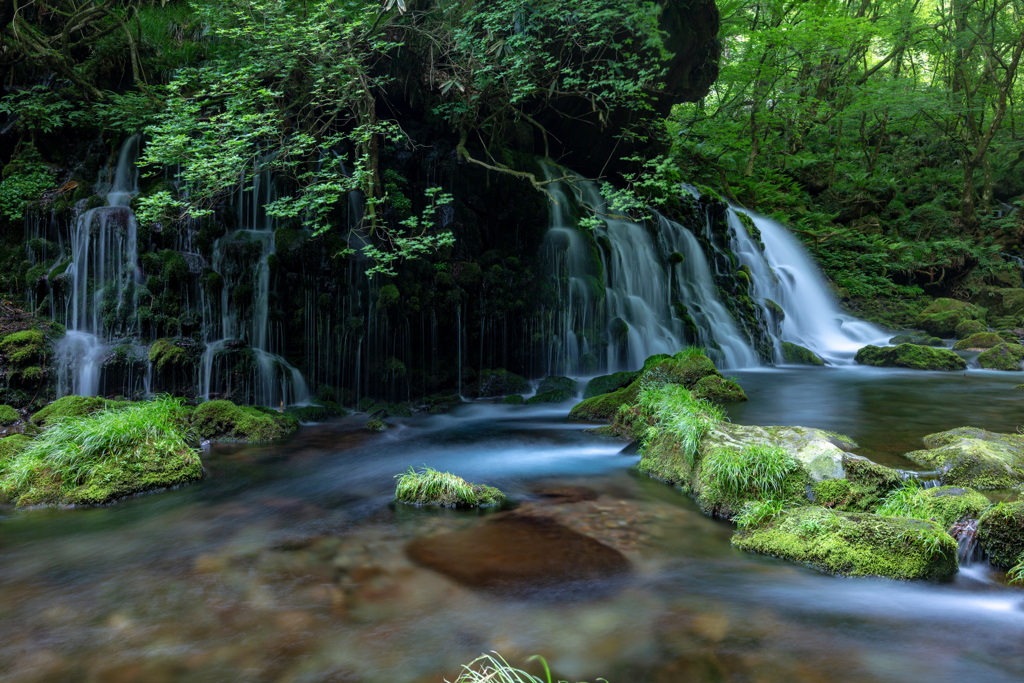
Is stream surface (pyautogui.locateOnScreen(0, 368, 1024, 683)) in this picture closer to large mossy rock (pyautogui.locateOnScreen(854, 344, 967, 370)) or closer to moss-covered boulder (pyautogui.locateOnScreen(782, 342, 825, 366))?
large mossy rock (pyautogui.locateOnScreen(854, 344, 967, 370))

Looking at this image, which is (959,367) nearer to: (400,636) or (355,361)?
(355,361)

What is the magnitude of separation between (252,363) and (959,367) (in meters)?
16.2

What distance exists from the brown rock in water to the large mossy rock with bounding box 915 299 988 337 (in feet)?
61.7

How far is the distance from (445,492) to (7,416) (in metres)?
7.03

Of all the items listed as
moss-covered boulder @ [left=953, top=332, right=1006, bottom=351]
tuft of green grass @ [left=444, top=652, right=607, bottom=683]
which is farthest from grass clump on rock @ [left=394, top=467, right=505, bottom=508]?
moss-covered boulder @ [left=953, top=332, right=1006, bottom=351]

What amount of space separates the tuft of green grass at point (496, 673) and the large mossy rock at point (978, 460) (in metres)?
4.45

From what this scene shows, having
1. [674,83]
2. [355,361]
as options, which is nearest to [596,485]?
[355,361]

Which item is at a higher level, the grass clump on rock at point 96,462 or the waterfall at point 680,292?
the waterfall at point 680,292

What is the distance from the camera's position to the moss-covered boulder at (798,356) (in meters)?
15.8

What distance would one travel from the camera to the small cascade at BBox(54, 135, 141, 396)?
1035 cm

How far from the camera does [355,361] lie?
11789 mm

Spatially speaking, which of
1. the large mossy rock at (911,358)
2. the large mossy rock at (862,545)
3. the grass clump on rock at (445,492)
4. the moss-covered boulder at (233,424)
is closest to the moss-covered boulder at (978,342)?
the large mossy rock at (911,358)

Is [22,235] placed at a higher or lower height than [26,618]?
higher

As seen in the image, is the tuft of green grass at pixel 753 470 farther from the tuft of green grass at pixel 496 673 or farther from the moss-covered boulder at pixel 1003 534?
the tuft of green grass at pixel 496 673
